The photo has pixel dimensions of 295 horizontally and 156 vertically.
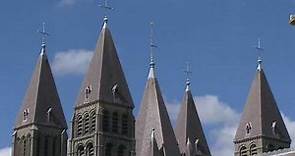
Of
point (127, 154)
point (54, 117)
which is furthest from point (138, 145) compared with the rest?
point (54, 117)

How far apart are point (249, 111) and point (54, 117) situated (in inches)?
615

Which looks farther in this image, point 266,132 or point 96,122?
point 266,132

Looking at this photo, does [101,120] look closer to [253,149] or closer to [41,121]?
[41,121]

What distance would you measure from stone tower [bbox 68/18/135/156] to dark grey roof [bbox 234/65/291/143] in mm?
9801

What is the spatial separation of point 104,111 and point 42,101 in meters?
4.76

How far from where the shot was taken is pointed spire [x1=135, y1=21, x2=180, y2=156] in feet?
246

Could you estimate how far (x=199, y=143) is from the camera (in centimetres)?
8106

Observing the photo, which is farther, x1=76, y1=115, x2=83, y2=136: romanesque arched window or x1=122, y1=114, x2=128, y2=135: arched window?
x1=122, y1=114, x2=128, y2=135: arched window

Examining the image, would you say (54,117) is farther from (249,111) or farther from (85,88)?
(249,111)

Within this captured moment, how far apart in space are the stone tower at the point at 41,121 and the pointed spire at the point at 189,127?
9988 millimetres

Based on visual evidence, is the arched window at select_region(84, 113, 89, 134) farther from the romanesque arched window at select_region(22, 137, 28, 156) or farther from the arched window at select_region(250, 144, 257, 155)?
the arched window at select_region(250, 144, 257, 155)

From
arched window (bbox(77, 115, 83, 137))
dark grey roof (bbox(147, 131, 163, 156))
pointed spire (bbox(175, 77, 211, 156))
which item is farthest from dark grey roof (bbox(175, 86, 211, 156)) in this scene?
arched window (bbox(77, 115, 83, 137))

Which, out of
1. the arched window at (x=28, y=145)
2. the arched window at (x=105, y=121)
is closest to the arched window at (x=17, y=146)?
the arched window at (x=28, y=145)

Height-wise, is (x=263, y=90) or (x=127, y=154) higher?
(x=263, y=90)
